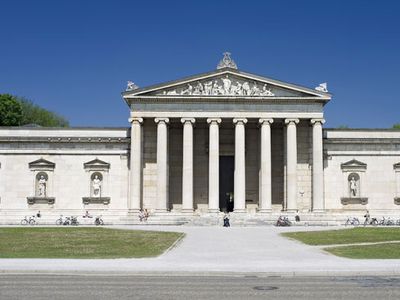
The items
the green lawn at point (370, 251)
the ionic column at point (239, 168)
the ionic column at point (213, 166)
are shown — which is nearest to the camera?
the green lawn at point (370, 251)

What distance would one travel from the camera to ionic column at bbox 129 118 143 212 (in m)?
72.2

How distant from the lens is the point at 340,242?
124ft

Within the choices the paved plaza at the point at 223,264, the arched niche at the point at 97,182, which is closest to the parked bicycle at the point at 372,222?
the arched niche at the point at 97,182

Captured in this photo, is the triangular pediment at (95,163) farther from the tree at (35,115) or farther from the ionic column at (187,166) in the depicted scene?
the tree at (35,115)

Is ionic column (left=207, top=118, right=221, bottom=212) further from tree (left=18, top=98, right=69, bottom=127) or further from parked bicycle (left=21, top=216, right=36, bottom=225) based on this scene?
tree (left=18, top=98, right=69, bottom=127)

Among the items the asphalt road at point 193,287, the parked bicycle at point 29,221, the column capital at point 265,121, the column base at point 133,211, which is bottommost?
the parked bicycle at point 29,221

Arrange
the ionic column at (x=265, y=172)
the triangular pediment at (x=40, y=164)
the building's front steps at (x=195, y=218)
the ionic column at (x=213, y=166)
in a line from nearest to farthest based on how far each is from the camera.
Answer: the building's front steps at (x=195, y=218), the ionic column at (x=213, y=166), the ionic column at (x=265, y=172), the triangular pediment at (x=40, y=164)

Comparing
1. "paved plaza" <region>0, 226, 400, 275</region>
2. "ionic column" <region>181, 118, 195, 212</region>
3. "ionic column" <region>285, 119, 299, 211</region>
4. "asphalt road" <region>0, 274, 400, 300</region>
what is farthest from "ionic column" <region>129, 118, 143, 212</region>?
"asphalt road" <region>0, 274, 400, 300</region>

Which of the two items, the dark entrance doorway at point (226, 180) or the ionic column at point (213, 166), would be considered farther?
the dark entrance doorway at point (226, 180)

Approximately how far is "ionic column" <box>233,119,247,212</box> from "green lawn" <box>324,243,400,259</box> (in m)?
37.6

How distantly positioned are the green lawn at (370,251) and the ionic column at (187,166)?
39.3 m

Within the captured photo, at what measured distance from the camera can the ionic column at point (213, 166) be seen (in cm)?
7206

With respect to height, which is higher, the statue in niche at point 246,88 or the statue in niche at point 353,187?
the statue in niche at point 246,88

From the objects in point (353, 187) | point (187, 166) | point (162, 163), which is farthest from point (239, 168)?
point (353, 187)
